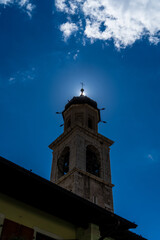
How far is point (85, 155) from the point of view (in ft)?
89.1

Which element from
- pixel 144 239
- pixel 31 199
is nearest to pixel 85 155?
pixel 144 239

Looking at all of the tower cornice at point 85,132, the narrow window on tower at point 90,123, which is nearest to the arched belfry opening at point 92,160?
the tower cornice at point 85,132

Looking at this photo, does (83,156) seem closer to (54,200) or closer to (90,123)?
(90,123)

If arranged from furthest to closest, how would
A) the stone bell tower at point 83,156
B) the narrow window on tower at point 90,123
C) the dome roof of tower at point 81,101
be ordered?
1. the dome roof of tower at point 81,101
2. the narrow window on tower at point 90,123
3. the stone bell tower at point 83,156

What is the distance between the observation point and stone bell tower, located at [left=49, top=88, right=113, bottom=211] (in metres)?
24.6

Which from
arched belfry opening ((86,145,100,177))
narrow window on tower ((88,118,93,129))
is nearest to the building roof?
arched belfry opening ((86,145,100,177))

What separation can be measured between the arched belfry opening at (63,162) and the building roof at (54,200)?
18.4m

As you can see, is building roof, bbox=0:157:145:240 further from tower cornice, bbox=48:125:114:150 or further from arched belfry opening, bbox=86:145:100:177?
tower cornice, bbox=48:125:114:150

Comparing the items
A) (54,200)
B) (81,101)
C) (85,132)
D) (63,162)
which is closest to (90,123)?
(81,101)

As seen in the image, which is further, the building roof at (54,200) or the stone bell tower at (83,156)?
the stone bell tower at (83,156)

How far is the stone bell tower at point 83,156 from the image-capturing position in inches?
968

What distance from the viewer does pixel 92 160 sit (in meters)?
28.2

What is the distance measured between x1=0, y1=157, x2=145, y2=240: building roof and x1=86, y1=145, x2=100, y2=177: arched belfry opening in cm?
1778

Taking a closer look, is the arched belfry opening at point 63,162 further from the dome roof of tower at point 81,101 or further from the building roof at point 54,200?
the building roof at point 54,200
